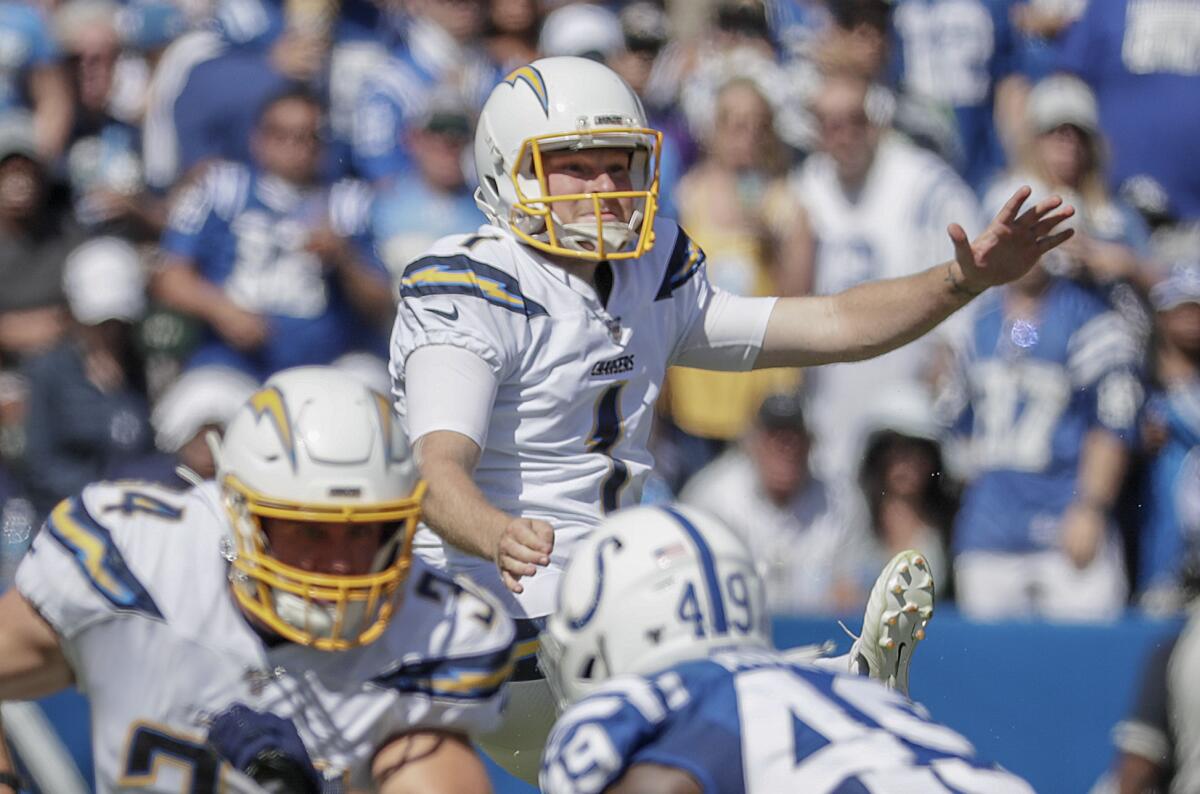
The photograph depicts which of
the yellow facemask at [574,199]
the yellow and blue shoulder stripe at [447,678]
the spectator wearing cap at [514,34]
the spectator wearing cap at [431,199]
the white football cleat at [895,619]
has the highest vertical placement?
the spectator wearing cap at [514,34]

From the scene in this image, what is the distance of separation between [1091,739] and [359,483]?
333cm

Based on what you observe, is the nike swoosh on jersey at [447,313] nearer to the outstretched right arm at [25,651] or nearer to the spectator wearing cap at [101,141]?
the outstretched right arm at [25,651]

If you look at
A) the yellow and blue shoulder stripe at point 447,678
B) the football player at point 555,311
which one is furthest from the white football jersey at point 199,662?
the football player at point 555,311

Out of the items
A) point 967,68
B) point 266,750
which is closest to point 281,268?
point 967,68

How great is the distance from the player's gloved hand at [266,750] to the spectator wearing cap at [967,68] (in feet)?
17.8

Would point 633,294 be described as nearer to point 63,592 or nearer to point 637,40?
point 63,592

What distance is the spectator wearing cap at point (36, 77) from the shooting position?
905cm

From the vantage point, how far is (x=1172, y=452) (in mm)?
7422

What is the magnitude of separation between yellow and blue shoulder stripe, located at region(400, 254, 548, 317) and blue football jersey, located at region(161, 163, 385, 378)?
3640 mm

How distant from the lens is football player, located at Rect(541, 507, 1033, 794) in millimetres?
3061

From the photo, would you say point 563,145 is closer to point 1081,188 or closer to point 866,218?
point 866,218

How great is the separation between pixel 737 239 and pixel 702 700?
502 centimetres

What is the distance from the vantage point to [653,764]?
121 inches

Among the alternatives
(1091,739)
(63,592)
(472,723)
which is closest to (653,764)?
(472,723)
